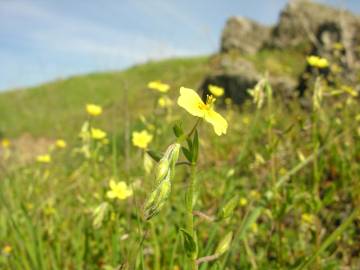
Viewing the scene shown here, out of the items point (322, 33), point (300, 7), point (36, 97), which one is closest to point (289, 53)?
point (300, 7)

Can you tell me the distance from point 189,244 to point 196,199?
12cm

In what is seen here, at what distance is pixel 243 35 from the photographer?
12.1m

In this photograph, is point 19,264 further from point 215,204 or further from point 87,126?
point 215,204

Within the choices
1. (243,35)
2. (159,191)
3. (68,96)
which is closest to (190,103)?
(159,191)

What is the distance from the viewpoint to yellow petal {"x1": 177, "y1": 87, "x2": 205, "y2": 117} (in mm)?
875

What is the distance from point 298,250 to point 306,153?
1430mm

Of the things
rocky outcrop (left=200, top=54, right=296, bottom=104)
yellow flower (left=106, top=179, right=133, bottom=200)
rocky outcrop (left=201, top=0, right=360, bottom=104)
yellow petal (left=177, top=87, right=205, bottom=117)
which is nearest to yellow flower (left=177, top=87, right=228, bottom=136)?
yellow petal (left=177, top=87, right=205, bottom=117)

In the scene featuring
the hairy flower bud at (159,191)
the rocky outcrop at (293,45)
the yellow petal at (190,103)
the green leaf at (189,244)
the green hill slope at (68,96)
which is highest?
the rocky outcrop at (293,45)

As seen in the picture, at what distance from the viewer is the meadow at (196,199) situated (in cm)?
98

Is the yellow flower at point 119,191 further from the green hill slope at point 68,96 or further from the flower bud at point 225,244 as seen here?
the green hill slope at point 68,96

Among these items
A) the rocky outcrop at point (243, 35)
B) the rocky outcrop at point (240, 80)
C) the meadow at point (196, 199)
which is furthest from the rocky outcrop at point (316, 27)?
the meadow at point (196, 199)

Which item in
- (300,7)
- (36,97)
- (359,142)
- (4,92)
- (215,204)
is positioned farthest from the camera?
(4,92)

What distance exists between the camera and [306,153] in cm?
333

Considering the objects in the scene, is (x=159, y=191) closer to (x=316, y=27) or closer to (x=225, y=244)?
(x=225, y=244)
